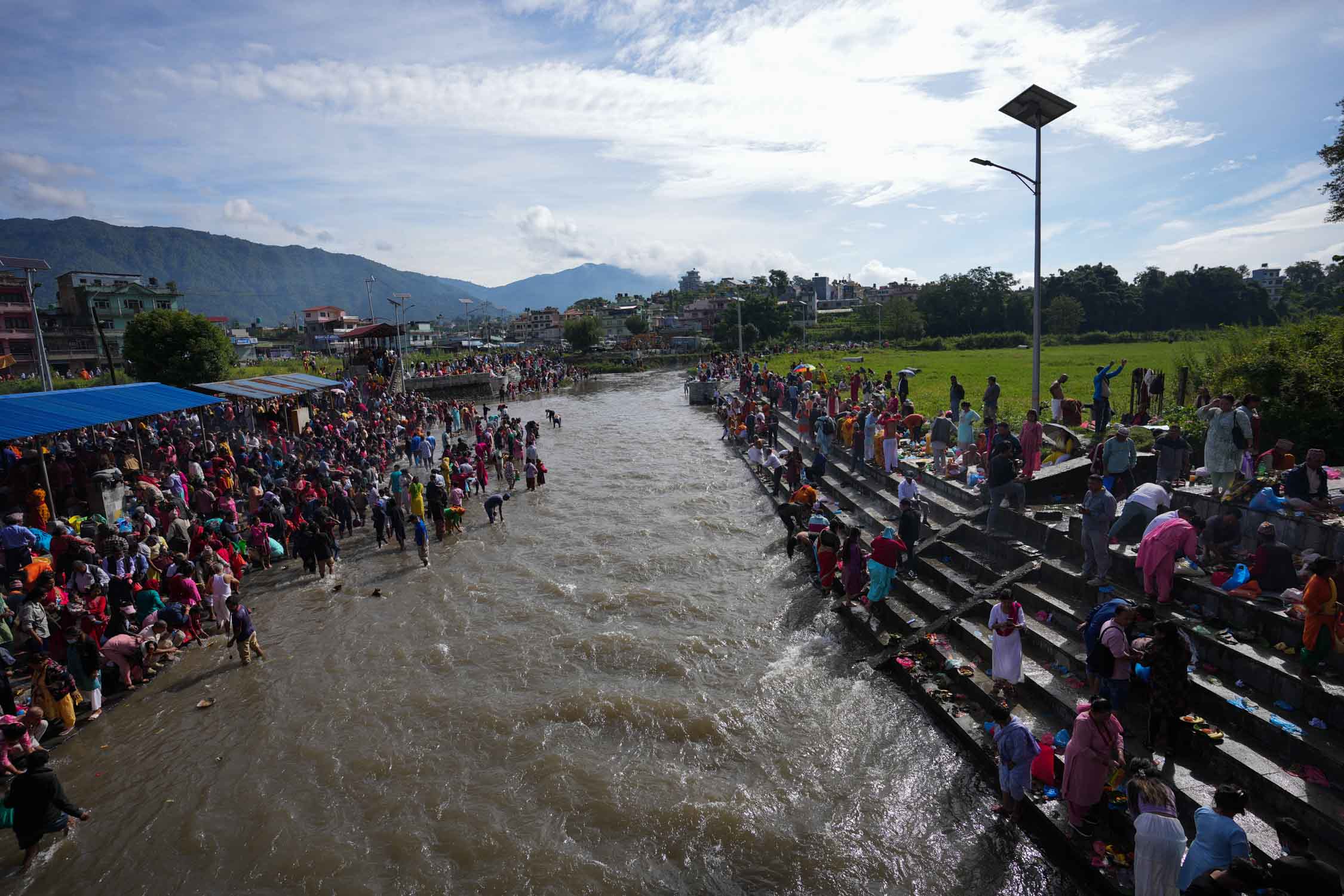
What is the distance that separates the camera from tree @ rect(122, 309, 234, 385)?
3231cm

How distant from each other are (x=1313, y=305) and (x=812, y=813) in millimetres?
63855

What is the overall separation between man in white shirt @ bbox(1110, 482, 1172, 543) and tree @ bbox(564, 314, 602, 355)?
69909 millimetres

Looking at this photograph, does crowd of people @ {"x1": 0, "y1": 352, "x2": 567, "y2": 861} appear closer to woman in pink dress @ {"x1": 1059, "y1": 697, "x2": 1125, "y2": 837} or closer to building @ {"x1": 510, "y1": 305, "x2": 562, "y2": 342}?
woman in pink dress @ {"x1": 1059, "y1": 697, "x2": 1125, "y2": 837}

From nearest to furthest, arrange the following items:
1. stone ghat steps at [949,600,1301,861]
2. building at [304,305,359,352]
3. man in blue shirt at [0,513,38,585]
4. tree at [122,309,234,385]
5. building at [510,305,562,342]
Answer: stone ghat steps at [949,600,1301,861], man in blue shirt at [0,513,38,585], tree at [122,309,234,385], building at [304,305,359,352], building at [510,305,562,342]

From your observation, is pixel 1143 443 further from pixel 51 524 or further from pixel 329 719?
pixel 51 524

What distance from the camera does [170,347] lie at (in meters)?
32.5

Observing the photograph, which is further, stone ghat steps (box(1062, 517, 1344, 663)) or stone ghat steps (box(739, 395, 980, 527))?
stone ghat steps (box(739, 395, 980, 527))

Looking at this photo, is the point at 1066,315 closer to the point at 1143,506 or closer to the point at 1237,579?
the point at 1143,506

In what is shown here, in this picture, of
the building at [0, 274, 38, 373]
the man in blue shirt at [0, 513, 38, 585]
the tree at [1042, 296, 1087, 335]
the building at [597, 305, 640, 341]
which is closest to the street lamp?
the man in blue shirt at [0, 513, 38, 585]

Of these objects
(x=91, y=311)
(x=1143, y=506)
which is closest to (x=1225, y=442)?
(x=1143, y=506)

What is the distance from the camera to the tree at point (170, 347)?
32.3m

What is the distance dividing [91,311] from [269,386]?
40456mm

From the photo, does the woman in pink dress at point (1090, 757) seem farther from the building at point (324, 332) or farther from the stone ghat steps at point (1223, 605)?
the building at point (324, 332)

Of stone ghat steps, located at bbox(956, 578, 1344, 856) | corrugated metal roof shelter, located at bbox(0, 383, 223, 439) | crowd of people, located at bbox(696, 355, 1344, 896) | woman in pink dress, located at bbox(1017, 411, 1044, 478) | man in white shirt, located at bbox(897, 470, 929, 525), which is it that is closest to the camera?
crowd of people, located at bbox(696, 355, 1344, 896)
